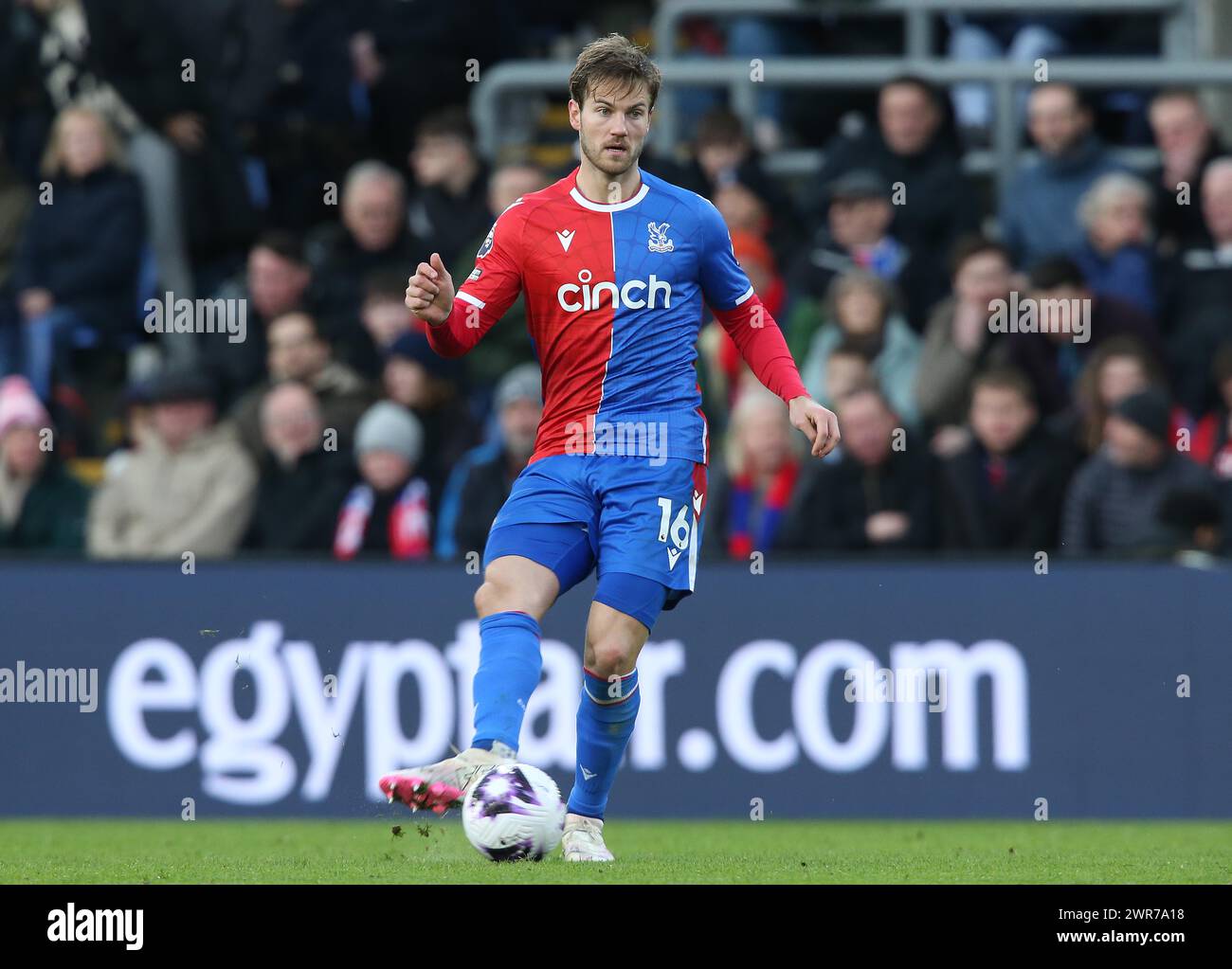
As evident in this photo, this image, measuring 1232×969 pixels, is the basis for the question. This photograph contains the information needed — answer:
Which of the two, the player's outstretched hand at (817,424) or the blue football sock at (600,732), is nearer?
the player's outstretched hand at (817,424)

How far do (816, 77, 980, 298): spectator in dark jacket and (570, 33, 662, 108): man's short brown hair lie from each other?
5952mm

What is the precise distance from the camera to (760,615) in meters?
11.1

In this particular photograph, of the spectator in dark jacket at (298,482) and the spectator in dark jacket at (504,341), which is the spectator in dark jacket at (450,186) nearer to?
the spectator in dark jacket at (504,341)

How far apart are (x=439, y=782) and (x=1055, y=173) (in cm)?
763

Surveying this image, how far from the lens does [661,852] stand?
8.25m

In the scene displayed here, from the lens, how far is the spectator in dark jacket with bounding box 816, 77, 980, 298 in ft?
42.0

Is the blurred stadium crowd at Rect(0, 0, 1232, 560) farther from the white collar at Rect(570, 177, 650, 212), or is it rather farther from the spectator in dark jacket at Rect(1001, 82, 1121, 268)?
the white collar at Rect(570, 177, 650, 212)

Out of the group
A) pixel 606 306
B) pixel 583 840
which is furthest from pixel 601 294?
pixel 583 840

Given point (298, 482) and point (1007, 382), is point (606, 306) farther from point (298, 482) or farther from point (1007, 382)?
point (298, 482)

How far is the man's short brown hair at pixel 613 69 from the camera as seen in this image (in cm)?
691

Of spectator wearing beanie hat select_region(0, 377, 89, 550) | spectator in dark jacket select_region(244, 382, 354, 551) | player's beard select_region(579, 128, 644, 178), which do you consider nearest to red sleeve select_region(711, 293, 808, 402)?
player's beard select_region(579, 128, 644, 178)

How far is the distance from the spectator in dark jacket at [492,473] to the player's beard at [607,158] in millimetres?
4511

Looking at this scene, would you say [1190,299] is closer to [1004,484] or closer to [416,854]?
[1004,484]

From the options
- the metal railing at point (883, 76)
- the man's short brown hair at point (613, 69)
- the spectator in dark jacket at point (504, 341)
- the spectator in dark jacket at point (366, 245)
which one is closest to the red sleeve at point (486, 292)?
the man's short brown hair at point (613, 69)
